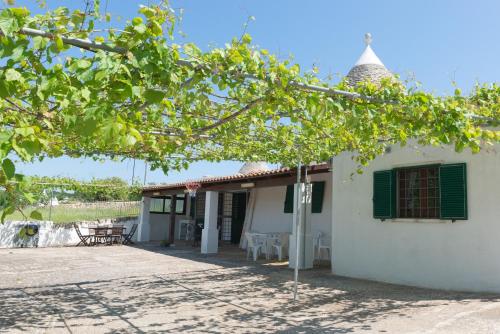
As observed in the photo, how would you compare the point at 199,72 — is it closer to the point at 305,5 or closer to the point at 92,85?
the point at 92,85

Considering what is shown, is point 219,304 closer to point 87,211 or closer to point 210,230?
point 210,230

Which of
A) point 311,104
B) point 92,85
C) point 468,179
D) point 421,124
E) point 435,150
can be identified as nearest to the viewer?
point 92,85

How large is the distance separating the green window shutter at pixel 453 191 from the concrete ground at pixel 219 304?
136cm

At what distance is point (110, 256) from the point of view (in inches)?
484

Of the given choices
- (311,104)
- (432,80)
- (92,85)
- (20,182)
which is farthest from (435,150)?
(20,182)

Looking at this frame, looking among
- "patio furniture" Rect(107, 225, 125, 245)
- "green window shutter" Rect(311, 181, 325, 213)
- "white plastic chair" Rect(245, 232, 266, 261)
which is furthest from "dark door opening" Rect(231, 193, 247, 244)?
"green window shutter" Rect(311, 181, 325, 213)

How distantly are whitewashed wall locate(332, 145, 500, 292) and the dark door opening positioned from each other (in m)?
8.27

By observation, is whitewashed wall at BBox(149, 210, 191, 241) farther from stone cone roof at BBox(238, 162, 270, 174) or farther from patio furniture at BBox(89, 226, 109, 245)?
stone cone roof at BBox(238, 162, 270, 174)

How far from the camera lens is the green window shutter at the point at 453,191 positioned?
697 cm

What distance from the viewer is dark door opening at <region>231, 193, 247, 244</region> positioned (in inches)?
677

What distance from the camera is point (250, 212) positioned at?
15.3 meters

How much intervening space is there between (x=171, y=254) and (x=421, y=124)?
10074 millimetres

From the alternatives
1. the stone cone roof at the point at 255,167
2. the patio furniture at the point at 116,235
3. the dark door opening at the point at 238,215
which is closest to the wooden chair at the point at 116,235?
the patio furniture at the point at 116,235

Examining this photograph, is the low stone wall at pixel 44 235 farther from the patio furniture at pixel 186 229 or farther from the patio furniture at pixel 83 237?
the patio furniture at pixel 186 229
